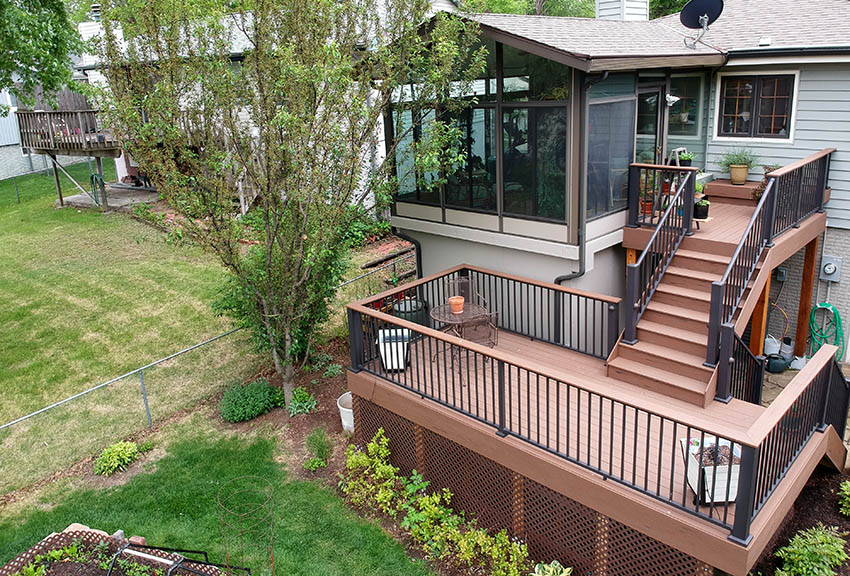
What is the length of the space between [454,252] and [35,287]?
32.2ft

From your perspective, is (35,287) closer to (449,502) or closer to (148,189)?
(148,189)

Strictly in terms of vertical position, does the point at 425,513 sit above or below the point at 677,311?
below

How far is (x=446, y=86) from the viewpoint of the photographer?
27.7 feet

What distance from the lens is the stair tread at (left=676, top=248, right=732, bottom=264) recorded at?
799 cm

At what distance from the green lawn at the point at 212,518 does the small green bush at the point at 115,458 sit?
350 millimetres

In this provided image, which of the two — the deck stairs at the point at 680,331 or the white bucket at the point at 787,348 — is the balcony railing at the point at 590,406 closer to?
the deck stairs at the point at 680,331

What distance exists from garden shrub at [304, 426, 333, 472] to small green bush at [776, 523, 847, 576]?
196 inches

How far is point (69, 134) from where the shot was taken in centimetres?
1883

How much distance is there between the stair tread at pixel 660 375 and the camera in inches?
275

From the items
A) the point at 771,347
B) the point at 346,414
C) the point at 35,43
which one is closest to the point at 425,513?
the point at 346,414

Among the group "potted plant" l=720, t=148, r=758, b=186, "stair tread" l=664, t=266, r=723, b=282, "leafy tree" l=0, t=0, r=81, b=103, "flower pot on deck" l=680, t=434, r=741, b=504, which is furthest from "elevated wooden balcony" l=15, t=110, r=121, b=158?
"flower pot on deck" l=680, t=434, r=741, b=504

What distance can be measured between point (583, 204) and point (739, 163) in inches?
153

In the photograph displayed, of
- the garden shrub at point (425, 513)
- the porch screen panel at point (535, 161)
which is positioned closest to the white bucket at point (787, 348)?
the porch screen panel at point (535, 161)

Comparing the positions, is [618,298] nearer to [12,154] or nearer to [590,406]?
[590,406]
